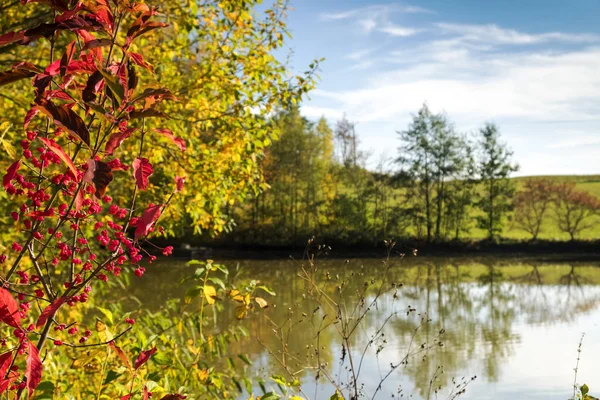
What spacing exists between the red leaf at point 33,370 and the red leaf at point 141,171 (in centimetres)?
38

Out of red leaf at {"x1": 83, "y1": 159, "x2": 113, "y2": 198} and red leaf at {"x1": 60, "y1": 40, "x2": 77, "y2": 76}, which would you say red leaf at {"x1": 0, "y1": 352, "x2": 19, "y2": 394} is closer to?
red leaf at {"x1": 83, "y1": 159, "x2": 113, "y2": 198}

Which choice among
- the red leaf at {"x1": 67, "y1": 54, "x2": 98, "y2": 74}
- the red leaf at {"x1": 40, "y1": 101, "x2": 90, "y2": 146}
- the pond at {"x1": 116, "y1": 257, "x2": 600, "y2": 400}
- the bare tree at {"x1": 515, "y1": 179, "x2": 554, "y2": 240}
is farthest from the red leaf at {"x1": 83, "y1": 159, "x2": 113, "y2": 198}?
the bare tree at {"x1": 515, "y1": 179, "x2": 554, "y2": 240}

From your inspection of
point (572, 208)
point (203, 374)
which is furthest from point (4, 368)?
point (572, 208)

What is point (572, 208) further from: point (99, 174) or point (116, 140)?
point (99, 174)

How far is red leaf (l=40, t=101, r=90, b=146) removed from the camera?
46.6 inches

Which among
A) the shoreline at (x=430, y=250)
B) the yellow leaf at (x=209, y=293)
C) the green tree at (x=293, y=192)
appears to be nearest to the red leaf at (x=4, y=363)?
the yellow leaf at (x=209, y=293)

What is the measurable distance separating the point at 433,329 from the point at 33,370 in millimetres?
10885

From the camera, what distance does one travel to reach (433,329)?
447 inches

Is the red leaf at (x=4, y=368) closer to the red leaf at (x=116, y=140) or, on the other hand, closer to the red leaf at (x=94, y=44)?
the red leaf at (x=116, y=140)

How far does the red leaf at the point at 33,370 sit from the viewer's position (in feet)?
3.65

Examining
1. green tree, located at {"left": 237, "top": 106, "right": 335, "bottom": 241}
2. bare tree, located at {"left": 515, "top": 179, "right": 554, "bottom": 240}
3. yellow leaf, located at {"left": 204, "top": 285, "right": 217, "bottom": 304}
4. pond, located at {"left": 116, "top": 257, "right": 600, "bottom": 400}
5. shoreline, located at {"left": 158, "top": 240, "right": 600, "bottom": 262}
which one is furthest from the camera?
bare tree, located at {"left": 515, "top": 179, "right": 554, "bottom": 240}

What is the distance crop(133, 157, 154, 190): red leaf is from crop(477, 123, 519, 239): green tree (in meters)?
31.9

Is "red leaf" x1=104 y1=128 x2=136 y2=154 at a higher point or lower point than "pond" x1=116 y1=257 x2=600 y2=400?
higher

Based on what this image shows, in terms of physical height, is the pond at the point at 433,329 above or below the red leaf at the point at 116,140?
below
